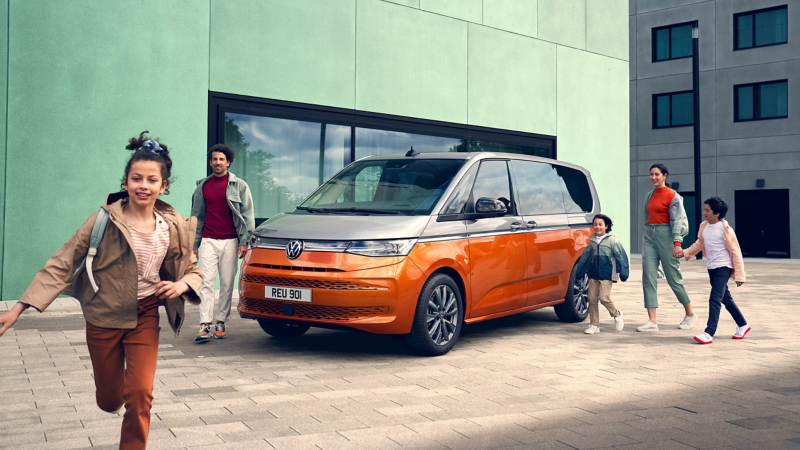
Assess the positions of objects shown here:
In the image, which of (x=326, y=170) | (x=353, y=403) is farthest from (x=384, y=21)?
(x=353, y=403)

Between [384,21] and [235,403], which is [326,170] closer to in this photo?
[384,21]

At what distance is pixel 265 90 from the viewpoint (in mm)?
12227

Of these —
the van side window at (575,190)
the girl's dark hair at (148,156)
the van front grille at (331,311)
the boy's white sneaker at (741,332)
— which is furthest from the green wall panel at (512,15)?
the girl's dark hair at (148,156)

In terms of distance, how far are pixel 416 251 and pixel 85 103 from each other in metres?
6.63

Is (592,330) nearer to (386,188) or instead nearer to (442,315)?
(442,315)

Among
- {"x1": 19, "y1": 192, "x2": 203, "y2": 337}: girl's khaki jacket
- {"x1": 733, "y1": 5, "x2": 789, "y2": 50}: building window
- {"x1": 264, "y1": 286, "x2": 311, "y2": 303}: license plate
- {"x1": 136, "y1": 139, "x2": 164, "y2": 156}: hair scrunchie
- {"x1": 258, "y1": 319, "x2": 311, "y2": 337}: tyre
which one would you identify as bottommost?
{"x1": 258, "y1": 319, "x2": 311, "y2": 337}: tyre

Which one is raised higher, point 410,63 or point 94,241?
point 410,63

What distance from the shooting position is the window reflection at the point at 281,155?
12.3 meters

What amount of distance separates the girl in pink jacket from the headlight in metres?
3.26

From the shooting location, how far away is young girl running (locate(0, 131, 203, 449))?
3.32 metres

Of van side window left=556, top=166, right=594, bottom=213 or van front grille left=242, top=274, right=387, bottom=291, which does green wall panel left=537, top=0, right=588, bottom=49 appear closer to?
van side window left=556, top=166, right=594, bottom=213

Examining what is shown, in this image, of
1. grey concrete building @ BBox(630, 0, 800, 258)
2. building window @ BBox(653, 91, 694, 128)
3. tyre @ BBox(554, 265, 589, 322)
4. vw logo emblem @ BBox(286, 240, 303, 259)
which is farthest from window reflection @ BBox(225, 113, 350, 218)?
building window @ BBox(653, 91, 694, 128)

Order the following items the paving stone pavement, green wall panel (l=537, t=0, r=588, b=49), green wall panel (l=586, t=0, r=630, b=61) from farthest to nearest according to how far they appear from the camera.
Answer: green wall panel (l=586, t=0, r=630, b=61) < green wall panel (l=537, t=0, r=588, b=49) < the paving stone pavement

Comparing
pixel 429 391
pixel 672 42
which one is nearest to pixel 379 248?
pixel 429 391
